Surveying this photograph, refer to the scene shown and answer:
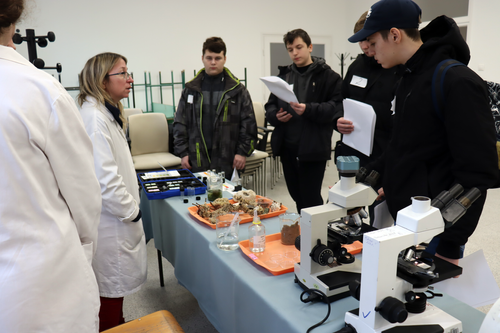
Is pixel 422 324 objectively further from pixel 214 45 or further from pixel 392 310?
pixel 214 45

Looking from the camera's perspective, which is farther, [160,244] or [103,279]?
[160,244]

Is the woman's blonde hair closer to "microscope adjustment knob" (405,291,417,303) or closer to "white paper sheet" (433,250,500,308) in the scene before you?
"microscope adjustment knob" (405,291,417,303)

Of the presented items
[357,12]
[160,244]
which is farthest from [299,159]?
[357,12]

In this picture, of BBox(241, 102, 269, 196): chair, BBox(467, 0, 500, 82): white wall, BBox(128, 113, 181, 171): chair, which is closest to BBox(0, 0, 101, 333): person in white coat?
BBox(241, 102, 269, 196): chair

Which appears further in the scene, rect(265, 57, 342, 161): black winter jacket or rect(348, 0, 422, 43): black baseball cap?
rect(265, 57, 342, 161): black winter jacket

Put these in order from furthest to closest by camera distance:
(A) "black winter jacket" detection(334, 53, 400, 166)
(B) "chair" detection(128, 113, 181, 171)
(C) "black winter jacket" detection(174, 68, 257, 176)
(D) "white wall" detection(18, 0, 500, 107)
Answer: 1. (D) "white wall" detection(18, 0, 500, 107)
2. (B) "chair" detection(128, 113, 181, 171)
3. (C) "black winter jacket" detection(174, 68, 257, 176)
4. (A) "black winter jacket" detection(334, 53, 400, 166)

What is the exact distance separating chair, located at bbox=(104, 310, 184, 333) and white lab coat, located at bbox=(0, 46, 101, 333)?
0.26 meters

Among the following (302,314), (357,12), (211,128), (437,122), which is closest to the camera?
(302,314)

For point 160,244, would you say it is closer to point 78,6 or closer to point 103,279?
point 103,279

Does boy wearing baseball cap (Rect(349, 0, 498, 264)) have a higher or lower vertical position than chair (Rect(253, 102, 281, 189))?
higher

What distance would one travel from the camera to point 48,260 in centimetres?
88

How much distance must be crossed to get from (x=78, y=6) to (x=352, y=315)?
5.57 metres

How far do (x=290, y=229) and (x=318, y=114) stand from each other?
43.9 inches

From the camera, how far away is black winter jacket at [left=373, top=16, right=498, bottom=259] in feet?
3.45
